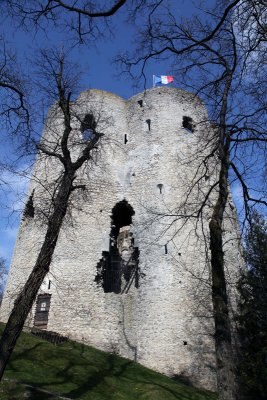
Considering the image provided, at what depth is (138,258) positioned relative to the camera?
57.8 ft

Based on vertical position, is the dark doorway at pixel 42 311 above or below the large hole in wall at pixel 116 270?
below

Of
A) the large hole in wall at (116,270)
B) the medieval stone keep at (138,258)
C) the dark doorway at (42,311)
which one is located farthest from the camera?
the large hole in wall at (116,270)

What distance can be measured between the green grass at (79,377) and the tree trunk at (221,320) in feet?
12.3

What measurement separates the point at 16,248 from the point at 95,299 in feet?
15.3

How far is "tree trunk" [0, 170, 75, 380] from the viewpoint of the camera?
6.83 metres

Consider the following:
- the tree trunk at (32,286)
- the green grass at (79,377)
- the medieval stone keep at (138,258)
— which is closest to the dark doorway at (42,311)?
the medieval stone keep at (138,258)

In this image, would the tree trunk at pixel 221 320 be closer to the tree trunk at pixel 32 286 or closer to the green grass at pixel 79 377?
the tree trunk at pixel 32 286

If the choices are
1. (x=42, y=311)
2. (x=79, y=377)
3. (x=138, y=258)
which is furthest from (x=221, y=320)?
(x=42, y=311)

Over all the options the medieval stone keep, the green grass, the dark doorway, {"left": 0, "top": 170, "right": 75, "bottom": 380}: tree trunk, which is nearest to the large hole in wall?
the medieval stone keep

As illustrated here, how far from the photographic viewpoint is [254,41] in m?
6.86

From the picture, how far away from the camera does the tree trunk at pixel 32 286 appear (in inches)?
269

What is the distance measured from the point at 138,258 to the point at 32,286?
10.4 meters

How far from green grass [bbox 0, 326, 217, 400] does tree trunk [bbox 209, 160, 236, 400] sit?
375 cm

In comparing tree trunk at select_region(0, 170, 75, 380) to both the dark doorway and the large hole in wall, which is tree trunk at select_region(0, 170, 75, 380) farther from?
the dark doorway
